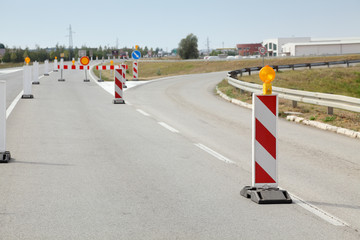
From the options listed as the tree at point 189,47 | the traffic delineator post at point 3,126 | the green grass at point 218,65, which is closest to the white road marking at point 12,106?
the traffic delineator post at point 3,126

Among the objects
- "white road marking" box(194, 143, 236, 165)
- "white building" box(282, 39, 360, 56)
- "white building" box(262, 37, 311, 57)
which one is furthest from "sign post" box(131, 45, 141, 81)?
"white building" box(262, 37, 311, 57)

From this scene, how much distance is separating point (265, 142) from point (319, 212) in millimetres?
1049

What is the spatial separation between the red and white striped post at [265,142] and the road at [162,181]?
263 mm

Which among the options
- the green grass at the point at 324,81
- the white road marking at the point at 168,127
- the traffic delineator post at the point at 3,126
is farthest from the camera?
the green grass at the point at 324,81

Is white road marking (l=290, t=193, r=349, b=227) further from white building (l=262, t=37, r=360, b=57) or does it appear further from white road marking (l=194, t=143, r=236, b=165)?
white building (l=262, t=37, r=360, b=57)

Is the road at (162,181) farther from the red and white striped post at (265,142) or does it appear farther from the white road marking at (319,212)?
the red and white striped post at (265,142)

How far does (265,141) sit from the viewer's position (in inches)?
240

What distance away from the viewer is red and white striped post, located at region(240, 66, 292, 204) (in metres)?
6.02

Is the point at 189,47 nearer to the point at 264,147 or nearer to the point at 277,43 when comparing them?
the point at 277,43

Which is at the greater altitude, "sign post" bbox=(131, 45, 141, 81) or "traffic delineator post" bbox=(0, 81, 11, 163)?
"sign post" bbox=(131, 45, 141, 81)

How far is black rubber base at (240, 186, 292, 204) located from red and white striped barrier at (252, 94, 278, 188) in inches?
3.0

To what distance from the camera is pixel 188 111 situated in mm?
16625

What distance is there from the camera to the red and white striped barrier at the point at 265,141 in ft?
19.8

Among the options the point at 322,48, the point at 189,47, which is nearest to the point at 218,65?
the point at 189,47
